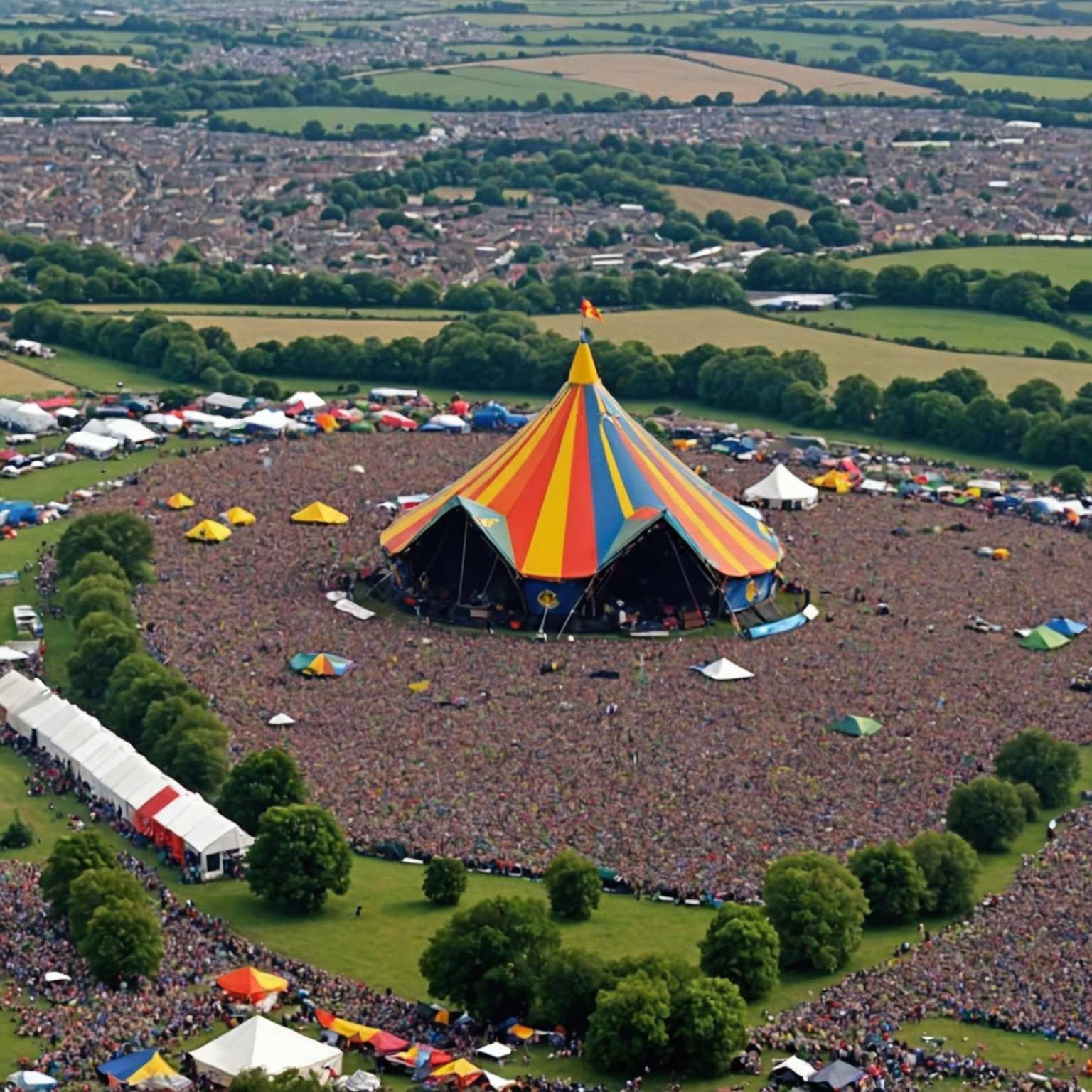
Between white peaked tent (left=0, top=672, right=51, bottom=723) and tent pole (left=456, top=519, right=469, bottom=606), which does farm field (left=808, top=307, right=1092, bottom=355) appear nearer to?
tent pole (left=456, top=519, right=469, bottom=606)

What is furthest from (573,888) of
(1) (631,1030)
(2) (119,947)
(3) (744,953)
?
(2) (119,947)

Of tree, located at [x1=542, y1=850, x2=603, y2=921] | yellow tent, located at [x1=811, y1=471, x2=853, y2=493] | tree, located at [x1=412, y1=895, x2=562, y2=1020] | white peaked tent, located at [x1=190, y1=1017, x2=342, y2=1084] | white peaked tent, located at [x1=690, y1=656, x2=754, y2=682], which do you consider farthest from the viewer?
yellow tent, located at [x1=811, y1=471, x2=853, y2=493]

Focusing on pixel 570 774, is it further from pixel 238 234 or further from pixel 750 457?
pixel 238 234

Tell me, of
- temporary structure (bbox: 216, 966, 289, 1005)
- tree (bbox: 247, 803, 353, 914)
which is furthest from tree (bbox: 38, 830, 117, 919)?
temporary structure (bbox: 216, 966, 289, 1005)

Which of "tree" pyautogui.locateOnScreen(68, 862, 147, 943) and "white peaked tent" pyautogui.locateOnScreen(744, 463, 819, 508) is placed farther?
"white peaked tent" pyautogui.locateOnScreen(744, 463, 819, 508)

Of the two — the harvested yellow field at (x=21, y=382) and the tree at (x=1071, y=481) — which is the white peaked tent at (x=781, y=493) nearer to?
the tree at (x=1071, y=481)

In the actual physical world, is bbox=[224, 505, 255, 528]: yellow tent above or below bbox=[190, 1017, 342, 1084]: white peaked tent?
below

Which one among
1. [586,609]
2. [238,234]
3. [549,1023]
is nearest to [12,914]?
[549,1023]

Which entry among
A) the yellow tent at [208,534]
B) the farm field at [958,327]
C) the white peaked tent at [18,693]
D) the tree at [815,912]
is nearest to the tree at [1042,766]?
the tree at [815,912]

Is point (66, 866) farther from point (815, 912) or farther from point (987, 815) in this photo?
point (987, 815)
